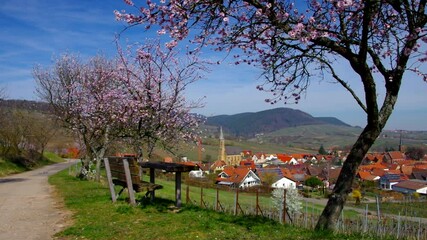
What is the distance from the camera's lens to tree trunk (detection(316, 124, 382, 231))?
6477 mm

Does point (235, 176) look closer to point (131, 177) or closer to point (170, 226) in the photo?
point (131, 177)

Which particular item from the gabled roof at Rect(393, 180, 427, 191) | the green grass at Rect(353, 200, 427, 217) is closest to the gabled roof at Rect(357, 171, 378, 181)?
the gabled roof at Rect(393, 180, 427, 191)

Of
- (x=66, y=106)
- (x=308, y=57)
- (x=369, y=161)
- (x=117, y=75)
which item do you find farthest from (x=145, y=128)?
(x=369, y=161)

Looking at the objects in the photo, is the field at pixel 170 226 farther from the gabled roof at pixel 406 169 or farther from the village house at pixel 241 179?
the gabled roof at pixel 406 169

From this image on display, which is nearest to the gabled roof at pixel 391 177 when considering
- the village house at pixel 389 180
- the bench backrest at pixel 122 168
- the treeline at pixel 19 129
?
the village house at pixel 389 180

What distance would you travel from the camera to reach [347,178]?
21.4 ft

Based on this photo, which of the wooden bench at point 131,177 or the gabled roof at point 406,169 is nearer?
the wooden bench at point 131,177

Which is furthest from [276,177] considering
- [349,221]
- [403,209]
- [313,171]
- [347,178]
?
[347,178]

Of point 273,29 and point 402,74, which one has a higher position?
point 273,29

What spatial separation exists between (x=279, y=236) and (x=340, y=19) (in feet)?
11.3

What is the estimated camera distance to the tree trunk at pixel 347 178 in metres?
6.48

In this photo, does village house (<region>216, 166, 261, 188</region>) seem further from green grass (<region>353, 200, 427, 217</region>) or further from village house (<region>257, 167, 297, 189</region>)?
green grass (<region>353, 200, 427, 217</region>)

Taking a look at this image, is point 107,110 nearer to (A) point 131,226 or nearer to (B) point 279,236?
(A) point 131,226

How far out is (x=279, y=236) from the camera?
6.11 metres
